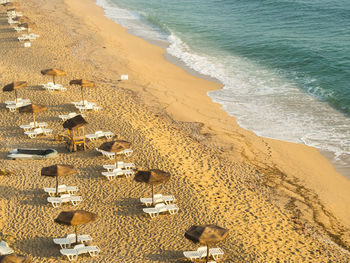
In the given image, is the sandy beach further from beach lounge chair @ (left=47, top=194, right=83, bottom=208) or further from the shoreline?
beach lounge chair @ (left=47, top=194, right=83, bottom=208)

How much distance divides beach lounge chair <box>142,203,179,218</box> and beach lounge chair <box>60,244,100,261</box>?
2.61 m

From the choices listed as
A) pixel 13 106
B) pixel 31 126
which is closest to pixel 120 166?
pixel 31 126

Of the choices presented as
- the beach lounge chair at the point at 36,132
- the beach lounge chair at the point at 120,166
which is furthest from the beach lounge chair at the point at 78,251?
the beach lounge chair at the point at 36,132

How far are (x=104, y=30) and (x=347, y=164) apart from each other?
1158 inches

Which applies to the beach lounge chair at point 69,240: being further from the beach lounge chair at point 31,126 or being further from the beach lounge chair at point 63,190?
the beach lounge chair at point 31,126

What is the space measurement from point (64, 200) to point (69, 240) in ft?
8.43

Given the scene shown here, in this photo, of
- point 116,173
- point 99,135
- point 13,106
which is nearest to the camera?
point 116,173

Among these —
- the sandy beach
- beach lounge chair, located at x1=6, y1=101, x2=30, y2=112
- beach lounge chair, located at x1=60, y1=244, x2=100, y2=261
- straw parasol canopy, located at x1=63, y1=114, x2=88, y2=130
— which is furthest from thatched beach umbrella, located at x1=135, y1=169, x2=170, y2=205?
beach lounge chair, located at x1=6, y1=101, x2=30, y2=112

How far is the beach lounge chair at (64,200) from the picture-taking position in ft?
53.9

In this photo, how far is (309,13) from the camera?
166ft

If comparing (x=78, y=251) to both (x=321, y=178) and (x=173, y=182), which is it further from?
(x=321, y=178)

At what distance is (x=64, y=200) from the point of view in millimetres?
16484

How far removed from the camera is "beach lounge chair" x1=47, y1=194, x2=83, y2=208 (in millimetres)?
16422

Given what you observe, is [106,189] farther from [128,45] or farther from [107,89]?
[128,45]
